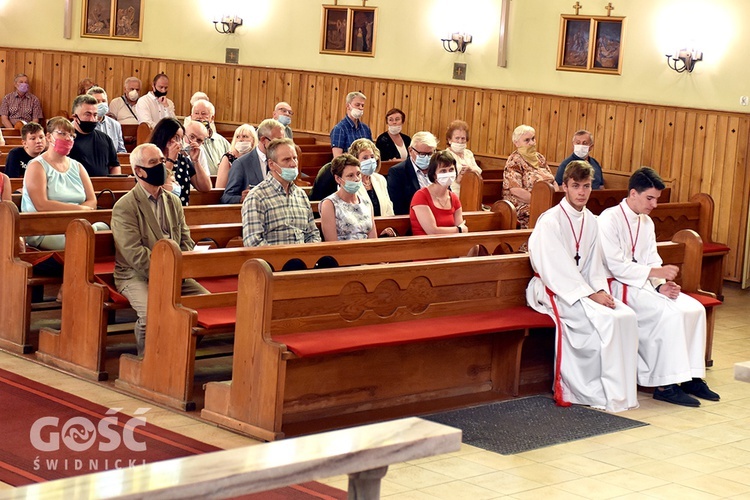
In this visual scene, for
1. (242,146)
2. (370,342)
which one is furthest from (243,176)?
(370,342)

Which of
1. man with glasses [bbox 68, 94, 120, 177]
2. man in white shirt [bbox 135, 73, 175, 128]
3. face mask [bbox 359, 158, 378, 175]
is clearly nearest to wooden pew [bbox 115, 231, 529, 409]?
face mask [bbox 359, 158, 378, 175]

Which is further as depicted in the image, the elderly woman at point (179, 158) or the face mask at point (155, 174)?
the elderly woman at point (179, 158)

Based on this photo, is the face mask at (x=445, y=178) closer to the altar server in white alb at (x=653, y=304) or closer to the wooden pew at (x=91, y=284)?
the wooden pew at (x=91, y=284)

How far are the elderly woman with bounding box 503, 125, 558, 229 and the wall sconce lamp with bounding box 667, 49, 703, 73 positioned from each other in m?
1.77

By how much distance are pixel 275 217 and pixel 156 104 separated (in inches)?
337

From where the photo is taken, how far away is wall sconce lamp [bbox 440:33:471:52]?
42.9 ft

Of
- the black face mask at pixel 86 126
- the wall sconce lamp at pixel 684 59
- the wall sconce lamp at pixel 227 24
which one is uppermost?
the wall sconce lamp at pixel 227 24

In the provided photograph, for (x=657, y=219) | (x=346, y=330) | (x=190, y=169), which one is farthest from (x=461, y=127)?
(x=346, y=330)

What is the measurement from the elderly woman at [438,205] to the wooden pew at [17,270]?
2.18 metres

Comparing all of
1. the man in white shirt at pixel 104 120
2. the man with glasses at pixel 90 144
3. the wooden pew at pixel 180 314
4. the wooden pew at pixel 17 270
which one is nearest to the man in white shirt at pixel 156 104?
the man in white shirt at pixel 104 120

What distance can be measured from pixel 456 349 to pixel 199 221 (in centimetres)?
210

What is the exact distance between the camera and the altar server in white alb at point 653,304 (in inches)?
277

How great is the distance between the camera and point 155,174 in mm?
6637

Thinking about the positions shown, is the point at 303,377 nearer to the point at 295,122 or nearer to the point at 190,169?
the point at 190,169
